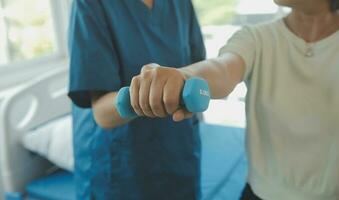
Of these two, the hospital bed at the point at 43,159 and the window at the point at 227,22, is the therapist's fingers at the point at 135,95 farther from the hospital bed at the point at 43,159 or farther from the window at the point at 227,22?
the window at the point at 227,22

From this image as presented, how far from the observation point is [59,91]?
1916 millimetres

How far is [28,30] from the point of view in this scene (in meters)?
2.13

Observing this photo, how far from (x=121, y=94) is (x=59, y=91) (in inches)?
60.1

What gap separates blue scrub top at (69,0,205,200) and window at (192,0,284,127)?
44.9 inches

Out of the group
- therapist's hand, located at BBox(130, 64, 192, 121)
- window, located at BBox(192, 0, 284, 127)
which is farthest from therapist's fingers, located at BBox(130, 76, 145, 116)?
window, located at BBox(192, 0, 284, 127)

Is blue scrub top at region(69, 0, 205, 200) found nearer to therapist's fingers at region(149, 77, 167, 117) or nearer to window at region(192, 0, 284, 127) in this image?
therapist's fingers at region(149, 77, 167, 117)

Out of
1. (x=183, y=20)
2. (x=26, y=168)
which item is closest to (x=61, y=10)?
(x=26, y=168)

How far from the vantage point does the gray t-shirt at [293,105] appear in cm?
66

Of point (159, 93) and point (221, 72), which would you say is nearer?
point (159, 93)

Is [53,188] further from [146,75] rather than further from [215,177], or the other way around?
[146,75]

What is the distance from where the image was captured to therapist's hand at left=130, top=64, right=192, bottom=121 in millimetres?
436

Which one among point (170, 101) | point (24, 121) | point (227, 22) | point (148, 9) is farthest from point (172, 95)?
point (227, 22)

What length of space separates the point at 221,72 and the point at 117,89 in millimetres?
268

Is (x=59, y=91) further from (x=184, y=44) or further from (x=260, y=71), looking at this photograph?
(x=260, y=71)
